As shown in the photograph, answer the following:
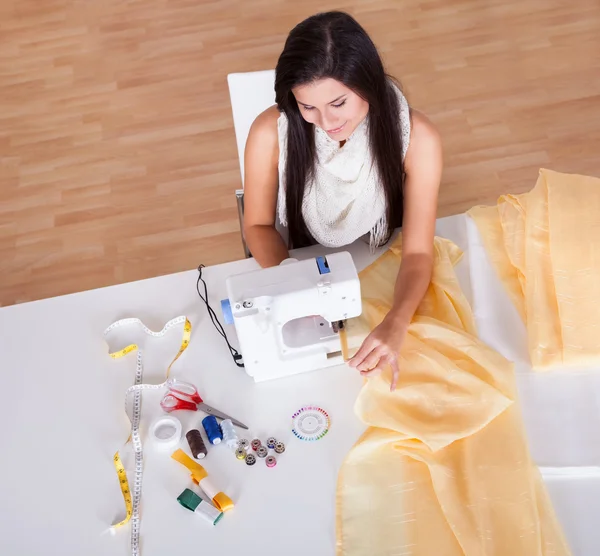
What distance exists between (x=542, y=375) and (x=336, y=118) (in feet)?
2.44

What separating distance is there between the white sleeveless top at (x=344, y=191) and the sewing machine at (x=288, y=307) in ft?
1.22

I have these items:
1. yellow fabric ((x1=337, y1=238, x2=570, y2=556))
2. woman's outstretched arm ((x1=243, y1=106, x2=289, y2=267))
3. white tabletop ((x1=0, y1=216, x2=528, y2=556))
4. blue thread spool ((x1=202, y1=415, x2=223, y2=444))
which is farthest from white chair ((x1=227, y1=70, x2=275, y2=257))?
blue thread spool ((x1=202, y1=415, x2=223, y2=444))

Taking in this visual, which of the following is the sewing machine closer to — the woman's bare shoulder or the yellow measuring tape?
Answer: the yellow measuring tape

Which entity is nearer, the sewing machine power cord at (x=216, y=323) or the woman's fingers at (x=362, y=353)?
the woman's fingers at (x=362, y=353)

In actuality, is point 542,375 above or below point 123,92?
below

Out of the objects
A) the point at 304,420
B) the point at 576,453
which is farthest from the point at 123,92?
the point at 576,453

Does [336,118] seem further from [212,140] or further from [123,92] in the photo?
[123,92]

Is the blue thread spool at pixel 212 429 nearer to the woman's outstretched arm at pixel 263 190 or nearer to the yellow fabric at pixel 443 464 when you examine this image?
the yellow fabric at pixel 443 464

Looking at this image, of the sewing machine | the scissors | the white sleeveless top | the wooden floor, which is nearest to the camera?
the sewing machine

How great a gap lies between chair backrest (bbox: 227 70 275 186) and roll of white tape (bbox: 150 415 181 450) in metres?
0.94

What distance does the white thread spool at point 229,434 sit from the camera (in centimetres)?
164

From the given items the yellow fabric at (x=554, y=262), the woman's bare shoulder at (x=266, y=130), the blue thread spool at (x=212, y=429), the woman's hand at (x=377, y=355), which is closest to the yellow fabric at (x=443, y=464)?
the woman's hand at (x=377, y=355)

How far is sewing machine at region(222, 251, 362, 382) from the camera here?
1.60m

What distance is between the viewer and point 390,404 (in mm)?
1632
